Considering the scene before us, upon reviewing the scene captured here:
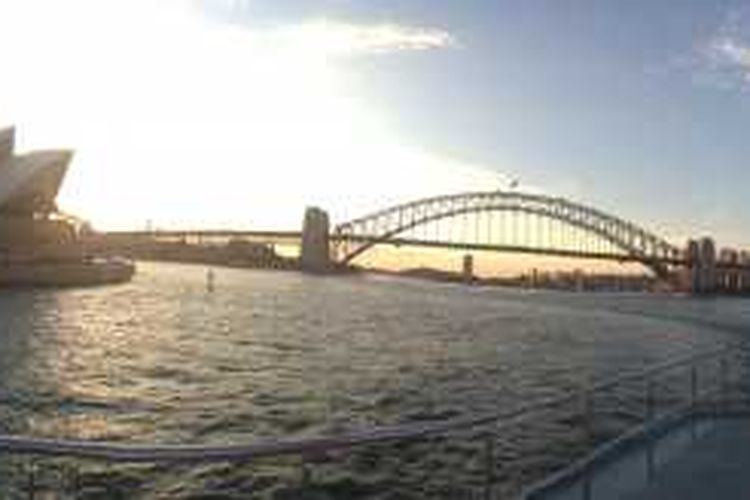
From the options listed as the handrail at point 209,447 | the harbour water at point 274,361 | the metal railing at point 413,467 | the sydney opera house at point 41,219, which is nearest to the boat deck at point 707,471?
the metal railing at point 413,467

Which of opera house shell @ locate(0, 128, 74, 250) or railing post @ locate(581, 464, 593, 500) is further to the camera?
opera house shell @ locate(0, 128, 74, 250)

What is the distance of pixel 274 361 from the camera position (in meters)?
43.1

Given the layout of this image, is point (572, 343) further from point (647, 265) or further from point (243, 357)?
point (647, 265)

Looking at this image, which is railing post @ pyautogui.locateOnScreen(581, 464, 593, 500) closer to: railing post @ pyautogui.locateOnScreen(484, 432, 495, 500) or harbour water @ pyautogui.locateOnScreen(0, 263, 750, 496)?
railing post @ pyautogui.locateOnScreen(484, 432, 495, 500)

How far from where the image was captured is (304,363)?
139 ft

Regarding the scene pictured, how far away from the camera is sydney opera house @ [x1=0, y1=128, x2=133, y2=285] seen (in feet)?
331

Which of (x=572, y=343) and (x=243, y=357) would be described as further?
(x=572, y=343)

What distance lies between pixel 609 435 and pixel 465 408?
250 inches

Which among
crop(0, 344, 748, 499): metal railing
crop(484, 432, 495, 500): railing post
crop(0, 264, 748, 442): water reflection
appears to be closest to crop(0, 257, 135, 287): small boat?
crop(0, 264, 748, 442): water reflection

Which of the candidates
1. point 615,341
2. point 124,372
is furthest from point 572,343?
point 124,372

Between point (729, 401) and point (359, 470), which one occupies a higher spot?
point (729, 401)

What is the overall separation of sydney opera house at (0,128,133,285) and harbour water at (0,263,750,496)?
9.20m

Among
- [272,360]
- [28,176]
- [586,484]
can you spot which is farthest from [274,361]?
[28,176]

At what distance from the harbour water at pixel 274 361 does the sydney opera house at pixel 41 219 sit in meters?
9.20
